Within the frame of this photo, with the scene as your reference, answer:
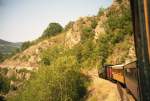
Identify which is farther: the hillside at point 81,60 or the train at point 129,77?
the hillside at point 81,60

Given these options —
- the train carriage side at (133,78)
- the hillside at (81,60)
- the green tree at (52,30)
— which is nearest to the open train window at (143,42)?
the train carriage side at (133,78)

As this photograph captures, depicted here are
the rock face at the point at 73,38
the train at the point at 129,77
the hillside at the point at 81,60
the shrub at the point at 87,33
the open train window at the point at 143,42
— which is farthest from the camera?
the rock face at the point at 73,38

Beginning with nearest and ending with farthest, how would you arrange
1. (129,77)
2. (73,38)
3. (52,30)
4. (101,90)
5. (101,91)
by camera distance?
(129,77)
(101,91)
(101,90)
(73,38)
(52,30)

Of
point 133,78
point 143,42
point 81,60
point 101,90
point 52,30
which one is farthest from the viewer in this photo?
point 52,30

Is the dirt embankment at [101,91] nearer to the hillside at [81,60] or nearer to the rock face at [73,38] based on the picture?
the hillside at [81,60]

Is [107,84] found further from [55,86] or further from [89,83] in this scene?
[55,86]

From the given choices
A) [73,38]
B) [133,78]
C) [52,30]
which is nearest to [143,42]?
[133,78]

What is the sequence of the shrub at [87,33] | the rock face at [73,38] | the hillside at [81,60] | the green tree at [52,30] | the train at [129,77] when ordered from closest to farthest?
the train at [129,77] < the hillside at [81,60] < the shrub at [87,33] < the rock face at [73,38] < the green tree at [52,30]

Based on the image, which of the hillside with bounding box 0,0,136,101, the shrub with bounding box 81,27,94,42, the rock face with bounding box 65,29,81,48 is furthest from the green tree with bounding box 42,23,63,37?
the hillside with bounding box 0,0,136,101

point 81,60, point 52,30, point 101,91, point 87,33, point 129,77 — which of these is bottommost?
point 101,91

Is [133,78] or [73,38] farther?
[73,38]

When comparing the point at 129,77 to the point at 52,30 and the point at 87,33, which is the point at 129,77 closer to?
the point at 87,33

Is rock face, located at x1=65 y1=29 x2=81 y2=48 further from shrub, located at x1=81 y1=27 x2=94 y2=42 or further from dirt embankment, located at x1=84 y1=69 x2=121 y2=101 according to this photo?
dirt embankment, located at x1=84 y1=69 x2=121 y2=101

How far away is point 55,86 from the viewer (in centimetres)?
3731
